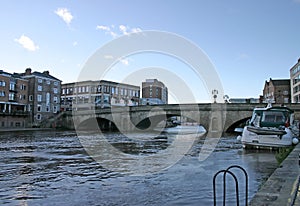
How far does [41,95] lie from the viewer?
7212 centimetres

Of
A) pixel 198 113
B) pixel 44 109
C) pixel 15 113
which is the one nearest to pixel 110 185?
pixel 198 113

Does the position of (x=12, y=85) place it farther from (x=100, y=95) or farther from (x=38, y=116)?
(x=100, y=95)

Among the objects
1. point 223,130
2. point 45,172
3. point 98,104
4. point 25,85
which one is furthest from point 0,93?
point 45,172

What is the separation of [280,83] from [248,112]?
57178 mm

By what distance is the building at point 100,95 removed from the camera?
88625 mm

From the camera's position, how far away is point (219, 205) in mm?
6703

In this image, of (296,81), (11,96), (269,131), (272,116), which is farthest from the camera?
(296,81)

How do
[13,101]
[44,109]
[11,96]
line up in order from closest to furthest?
[11,96]
[13,101]
[44,109]

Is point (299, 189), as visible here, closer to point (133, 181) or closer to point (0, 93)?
point (133, 181)

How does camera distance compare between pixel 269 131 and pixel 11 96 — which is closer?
pixel 269 131

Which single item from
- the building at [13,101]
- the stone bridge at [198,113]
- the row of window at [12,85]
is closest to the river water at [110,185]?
the stone bridge at [198,113]

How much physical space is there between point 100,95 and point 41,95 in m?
21.0

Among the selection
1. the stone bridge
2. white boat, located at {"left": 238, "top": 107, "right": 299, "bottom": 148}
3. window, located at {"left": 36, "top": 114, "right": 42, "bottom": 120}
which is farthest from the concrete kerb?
window, located at {"left": 36, "top": 114, "right": 42, "bottom": 120}

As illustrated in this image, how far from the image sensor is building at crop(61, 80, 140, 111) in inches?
3489
